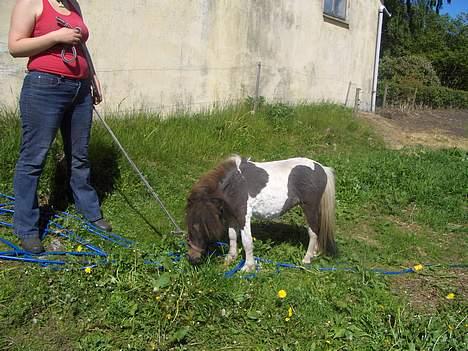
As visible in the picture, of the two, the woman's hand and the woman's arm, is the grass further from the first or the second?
the woman's arm

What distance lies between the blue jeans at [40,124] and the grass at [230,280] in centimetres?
49

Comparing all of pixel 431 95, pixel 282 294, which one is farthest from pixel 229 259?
pixel 431 95

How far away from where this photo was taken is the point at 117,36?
7.15 metres

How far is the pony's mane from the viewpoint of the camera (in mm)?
3557

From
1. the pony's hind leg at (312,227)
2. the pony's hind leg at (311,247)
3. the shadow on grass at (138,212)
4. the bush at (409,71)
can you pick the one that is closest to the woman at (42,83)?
the shadow on grass at (138,212)

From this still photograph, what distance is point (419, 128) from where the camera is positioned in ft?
42.0

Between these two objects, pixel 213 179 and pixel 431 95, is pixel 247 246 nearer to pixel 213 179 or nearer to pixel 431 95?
pixel 213 179

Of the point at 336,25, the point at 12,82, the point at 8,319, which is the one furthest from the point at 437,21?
the point at 8,319

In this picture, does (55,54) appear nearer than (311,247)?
Yes

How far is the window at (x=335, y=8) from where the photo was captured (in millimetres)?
12219

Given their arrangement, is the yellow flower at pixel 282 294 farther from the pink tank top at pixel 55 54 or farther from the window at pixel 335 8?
the window at pixel 335 8

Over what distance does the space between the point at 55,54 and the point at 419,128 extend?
37.3ft

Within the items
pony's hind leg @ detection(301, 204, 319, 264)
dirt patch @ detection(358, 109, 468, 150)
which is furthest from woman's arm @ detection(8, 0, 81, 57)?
dirt patch @ detection(358, 109, 468, 150)

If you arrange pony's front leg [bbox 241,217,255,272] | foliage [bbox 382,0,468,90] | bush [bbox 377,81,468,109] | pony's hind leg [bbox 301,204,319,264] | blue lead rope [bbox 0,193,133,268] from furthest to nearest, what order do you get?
foliage [bbox 382,0,468,90] → bush [bbox 377,81,468,109] → pony's hind leg [bbox 301,204,319,264] → pony's front leg [bbox 241,217,255,272] → blue lead rope [bbox 0,193,133,268]
